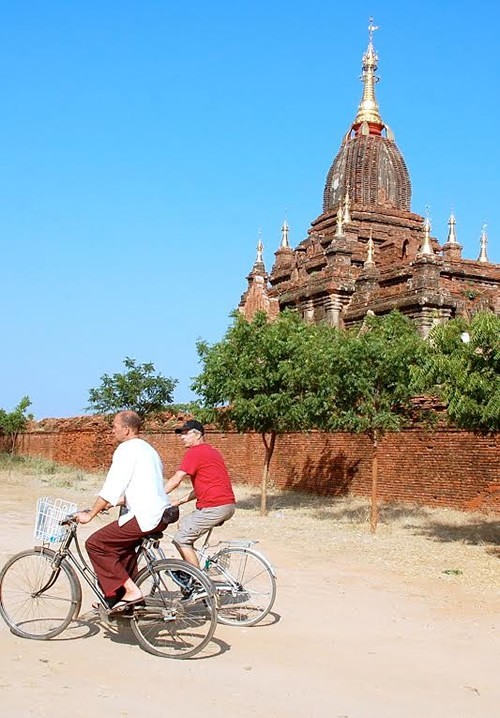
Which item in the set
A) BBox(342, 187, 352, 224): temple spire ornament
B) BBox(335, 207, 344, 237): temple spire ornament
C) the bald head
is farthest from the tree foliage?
BBox(342, 187, 352, 224): temple spire ornament

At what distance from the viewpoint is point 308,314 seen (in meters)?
29.6

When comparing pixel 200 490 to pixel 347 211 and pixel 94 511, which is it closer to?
pixel 94 511

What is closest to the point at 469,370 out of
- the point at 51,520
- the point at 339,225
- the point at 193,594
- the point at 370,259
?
the point at 193,594

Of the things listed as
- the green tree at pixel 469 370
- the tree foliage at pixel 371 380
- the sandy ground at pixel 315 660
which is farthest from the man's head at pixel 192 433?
the tree foliage at pixel 371 380

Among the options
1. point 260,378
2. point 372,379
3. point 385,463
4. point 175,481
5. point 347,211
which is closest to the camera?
point 175,481

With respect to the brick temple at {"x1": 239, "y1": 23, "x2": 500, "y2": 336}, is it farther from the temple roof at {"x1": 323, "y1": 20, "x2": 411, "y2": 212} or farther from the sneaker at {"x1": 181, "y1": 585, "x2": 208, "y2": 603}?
the sneaker at {"x1": 181, "y1": 585, "x2": 208, "y2": 603}

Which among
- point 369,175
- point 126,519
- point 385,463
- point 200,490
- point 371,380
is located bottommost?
point 126,519

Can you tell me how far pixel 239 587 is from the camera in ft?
20.6

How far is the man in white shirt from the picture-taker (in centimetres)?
542

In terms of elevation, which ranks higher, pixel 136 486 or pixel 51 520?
pixel 136 486

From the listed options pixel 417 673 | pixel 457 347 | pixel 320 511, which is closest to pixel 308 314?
pixel 320 511

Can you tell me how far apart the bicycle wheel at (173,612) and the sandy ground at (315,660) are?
134 mm

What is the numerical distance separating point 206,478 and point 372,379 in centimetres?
792

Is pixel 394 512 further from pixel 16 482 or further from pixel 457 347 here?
pixel 16 482
